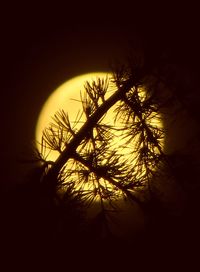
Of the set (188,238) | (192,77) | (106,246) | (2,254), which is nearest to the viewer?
(2,254)

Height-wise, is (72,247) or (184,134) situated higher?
(184,134)

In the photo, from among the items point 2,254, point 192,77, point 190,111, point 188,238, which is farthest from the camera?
point 192,77

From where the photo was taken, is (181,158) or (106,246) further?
(106,246)

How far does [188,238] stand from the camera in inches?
62.8

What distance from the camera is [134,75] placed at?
98cm

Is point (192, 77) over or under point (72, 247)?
over

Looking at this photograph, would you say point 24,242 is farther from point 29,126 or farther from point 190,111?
point 29,126
